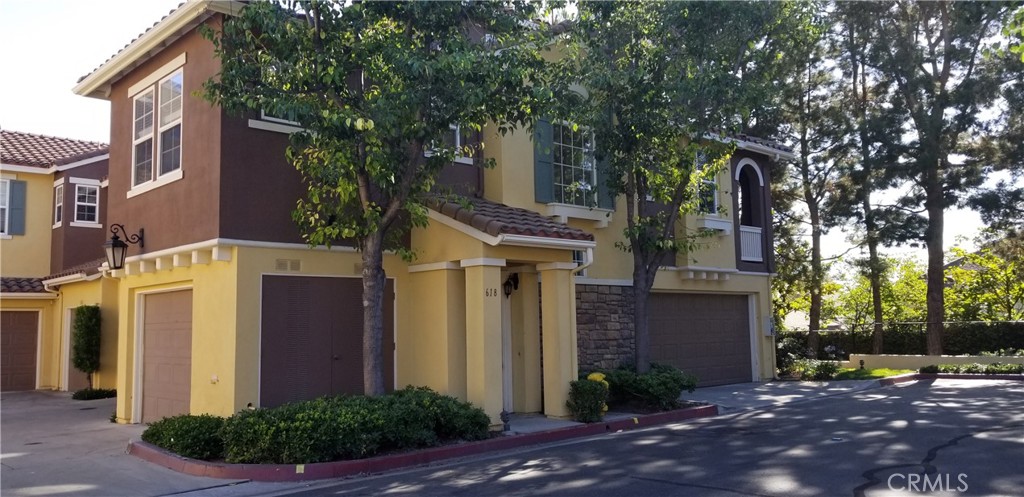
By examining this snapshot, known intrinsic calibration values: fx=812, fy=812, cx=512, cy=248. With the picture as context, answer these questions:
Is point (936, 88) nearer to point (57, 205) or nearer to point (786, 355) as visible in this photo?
point (786, 355)

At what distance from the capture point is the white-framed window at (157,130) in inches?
520

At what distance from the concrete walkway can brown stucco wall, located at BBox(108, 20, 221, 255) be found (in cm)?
976

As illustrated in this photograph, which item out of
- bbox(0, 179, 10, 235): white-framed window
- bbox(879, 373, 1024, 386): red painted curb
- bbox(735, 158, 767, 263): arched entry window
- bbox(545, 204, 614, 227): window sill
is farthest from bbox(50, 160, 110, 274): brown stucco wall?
bbox(879, 373, 1024, 386): red painted curb

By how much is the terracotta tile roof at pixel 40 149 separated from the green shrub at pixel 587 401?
50.3ft

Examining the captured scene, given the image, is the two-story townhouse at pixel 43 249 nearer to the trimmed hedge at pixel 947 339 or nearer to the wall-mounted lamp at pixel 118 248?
the wall-mounted lamp at pixel 118 248

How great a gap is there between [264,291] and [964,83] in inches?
814

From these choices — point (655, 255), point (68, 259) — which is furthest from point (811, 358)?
point (68, 259)

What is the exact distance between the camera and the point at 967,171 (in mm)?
23625

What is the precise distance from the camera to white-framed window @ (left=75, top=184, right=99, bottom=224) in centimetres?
2119

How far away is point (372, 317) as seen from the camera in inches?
448

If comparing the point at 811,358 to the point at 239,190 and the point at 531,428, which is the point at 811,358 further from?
the point at 239,190

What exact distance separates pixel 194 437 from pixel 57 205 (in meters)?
14.4

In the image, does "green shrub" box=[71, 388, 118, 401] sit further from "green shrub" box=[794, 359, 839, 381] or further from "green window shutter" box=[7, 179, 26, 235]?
"green shrub" box=[794, 359, 839, 381]

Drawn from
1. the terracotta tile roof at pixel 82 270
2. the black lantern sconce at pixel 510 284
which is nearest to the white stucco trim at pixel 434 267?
the black lantern sconce at pixel 510 284
